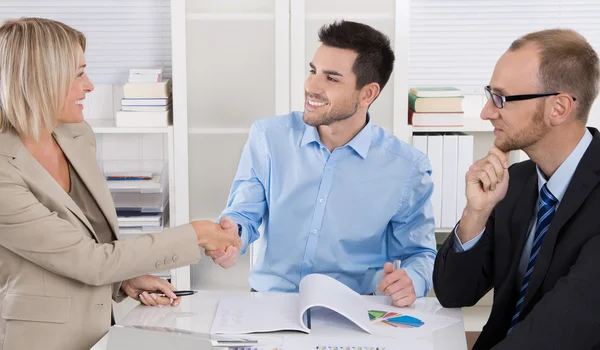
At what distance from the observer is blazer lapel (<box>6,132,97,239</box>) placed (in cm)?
187

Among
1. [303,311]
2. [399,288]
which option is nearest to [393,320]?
[399,288]

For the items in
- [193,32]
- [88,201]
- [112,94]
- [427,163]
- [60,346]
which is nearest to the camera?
[60,346]

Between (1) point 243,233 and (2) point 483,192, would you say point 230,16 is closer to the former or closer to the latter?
(1) point 243,233

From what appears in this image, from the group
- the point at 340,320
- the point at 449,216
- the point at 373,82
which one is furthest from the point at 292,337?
the point at 449,216

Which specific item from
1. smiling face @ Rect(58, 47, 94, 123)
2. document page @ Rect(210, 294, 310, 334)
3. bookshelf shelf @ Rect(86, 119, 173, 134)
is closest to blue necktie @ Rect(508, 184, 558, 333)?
document page @ Rect(210, 294, 310, 334)

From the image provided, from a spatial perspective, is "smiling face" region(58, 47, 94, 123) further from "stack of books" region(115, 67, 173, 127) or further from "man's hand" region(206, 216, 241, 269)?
"stack of books" region(115, 67, 173, 127)

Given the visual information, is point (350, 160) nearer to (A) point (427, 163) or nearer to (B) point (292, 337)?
(A) point (427, 163)

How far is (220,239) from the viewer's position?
7.16 feet

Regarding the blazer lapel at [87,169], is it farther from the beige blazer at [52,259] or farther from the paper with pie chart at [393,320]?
the paper with pie chart at [393,320]

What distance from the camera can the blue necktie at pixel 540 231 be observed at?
1920 millimetres

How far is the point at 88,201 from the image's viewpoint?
2.11 metres

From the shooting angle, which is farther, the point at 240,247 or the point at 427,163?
the point at 427,163

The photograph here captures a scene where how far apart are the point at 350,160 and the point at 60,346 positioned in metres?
1.05

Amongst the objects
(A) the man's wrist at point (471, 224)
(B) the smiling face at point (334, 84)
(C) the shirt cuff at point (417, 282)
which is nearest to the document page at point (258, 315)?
(C) the shirt cuff at point (417, 282)
